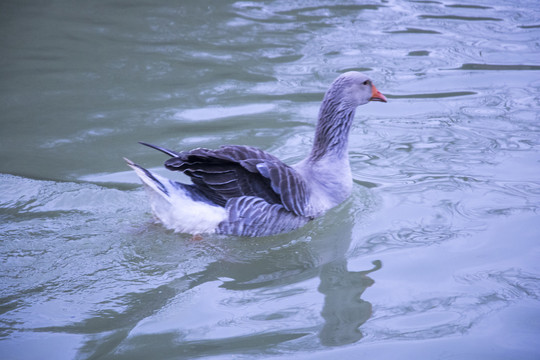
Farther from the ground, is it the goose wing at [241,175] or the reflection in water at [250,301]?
the goose wing at [241,175]

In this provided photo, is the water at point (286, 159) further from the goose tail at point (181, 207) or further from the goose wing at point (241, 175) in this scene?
the goose wing at point (241, 175)

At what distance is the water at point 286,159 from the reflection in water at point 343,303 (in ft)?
0.05

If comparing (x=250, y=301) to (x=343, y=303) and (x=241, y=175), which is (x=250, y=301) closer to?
(x=343, y=303)

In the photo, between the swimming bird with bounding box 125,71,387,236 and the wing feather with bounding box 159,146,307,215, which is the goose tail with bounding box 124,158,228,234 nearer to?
the swimming bird with bounding box 125,71,387,236

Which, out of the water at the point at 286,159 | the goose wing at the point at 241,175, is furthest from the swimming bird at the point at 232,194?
the water at the point at 286,159

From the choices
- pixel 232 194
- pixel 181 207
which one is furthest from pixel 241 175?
pixel 181 207

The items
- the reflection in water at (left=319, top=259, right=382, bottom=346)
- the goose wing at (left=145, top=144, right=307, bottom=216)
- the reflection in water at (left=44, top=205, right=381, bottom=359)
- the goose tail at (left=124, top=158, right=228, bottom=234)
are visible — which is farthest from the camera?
the goose tail at (left=124, top=158, right=228, bottom=234)

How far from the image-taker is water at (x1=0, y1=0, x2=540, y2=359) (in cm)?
436

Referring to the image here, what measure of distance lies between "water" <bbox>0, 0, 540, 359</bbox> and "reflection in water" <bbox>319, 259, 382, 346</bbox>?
0.6 inches

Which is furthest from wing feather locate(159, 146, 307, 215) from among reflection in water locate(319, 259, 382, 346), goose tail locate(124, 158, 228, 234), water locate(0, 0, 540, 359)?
reflection in water locate(319, 259, 382, 346)

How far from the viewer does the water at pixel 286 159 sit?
14.3ft

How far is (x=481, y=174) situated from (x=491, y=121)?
5.02 feet

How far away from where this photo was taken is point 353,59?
1005 centimetres

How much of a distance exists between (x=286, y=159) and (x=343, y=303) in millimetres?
2888
